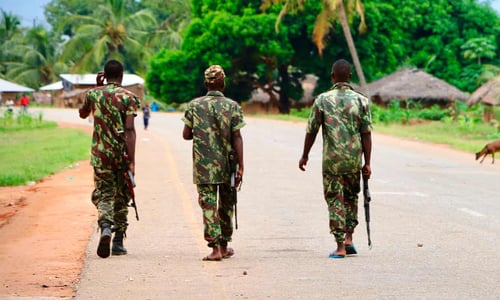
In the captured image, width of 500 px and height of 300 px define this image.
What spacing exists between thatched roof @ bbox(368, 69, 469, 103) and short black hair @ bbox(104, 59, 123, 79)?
46.8 m

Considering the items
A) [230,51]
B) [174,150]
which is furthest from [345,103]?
[230,51]

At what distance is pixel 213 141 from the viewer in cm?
890

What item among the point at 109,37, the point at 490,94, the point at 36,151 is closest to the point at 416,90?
the point at 490,94

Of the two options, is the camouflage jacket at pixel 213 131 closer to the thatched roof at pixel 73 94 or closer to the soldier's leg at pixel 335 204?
the soldier's leg at pixel 335 204

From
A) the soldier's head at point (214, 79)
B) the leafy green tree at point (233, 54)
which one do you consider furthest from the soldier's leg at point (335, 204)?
the leafy green tree at point (233, 54)

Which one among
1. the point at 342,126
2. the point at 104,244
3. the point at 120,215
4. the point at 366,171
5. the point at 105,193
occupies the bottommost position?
the point at 104,244

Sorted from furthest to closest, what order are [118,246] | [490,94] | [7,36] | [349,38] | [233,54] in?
1. [7,36]
2. [233,54]
3. [349,38]
4. [490,94]
5. [118,246]

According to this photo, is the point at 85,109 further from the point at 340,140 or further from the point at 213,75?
the point at 340,140

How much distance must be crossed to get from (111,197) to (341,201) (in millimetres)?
2100

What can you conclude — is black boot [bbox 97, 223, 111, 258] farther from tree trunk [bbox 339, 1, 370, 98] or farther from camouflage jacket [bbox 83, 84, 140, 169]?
tree trunk [bbox 339, 1, 370, 98]

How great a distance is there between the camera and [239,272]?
8.17 m

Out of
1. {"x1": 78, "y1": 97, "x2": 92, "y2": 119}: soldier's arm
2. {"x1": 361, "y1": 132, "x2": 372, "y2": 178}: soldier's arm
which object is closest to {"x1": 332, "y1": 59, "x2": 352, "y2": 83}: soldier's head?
{"x1": 361, "y1": 132, "x2": 372, "y2": 178}: soldier's arm

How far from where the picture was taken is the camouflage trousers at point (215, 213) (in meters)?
8.84

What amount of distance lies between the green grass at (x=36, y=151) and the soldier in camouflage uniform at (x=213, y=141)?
10.3m
